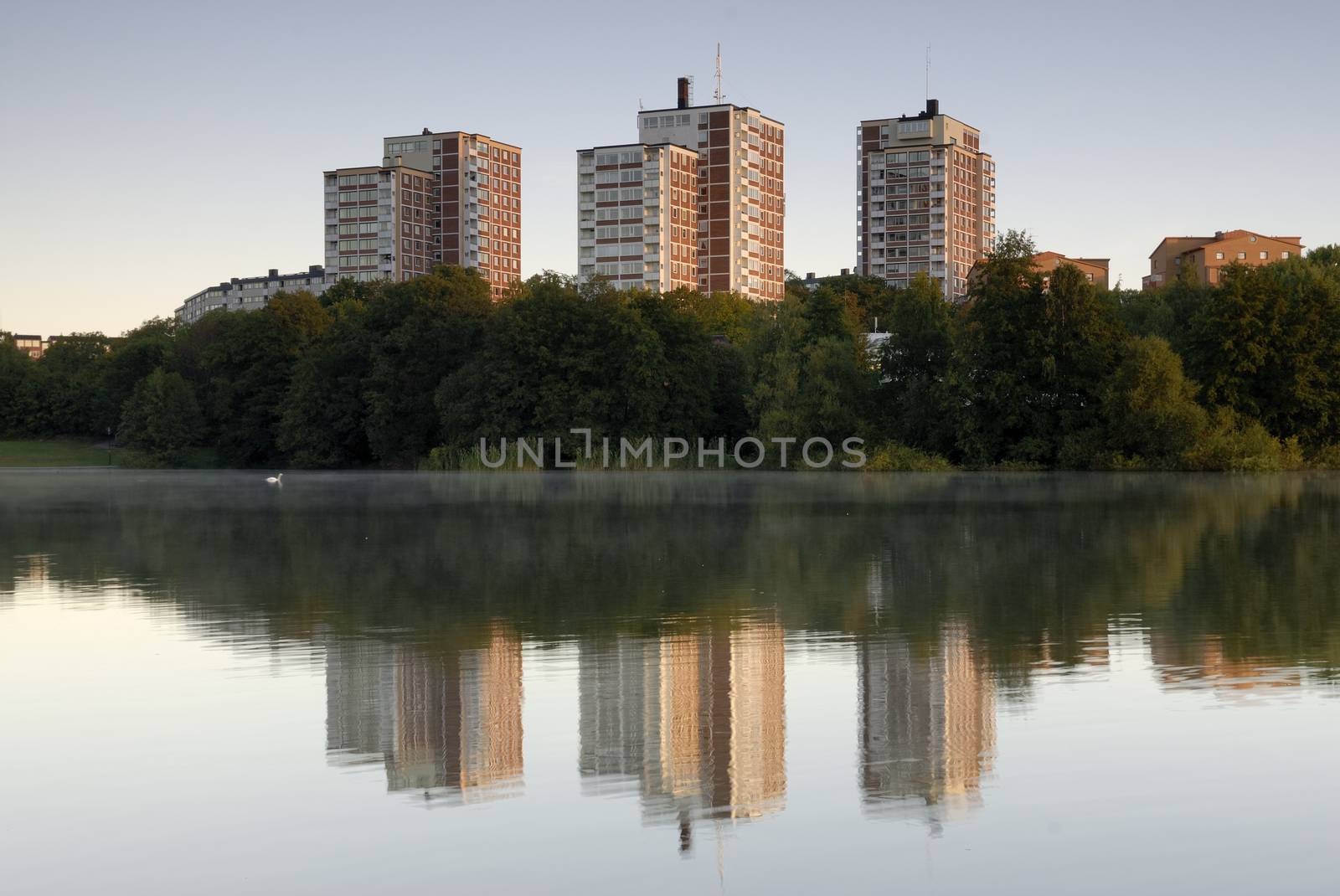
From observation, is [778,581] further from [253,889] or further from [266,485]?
[266,485]

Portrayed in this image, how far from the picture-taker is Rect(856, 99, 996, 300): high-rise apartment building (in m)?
187

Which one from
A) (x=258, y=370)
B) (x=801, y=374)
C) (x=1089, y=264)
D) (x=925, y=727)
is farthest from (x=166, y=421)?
(x=1089, y=264)

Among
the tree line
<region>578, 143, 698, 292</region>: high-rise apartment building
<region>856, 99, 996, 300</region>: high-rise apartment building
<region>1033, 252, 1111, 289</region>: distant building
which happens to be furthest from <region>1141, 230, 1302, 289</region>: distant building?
<region>578, 143, 698, 292</region>: high-rise apartment building

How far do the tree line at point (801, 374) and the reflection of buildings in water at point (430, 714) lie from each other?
60.2 meters

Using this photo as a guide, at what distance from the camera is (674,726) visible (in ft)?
28.1

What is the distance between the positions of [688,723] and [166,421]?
318ft

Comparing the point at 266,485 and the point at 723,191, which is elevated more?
the point at 723,191

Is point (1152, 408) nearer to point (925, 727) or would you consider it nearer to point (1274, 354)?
point (1274, 354)

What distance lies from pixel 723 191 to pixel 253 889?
181 metres

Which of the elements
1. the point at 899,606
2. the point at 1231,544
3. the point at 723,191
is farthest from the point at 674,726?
the point at 723,191

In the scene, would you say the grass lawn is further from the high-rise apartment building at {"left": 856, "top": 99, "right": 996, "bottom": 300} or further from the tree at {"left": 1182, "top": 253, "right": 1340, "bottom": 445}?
the high-rise apartment building at {"left": 856, "top": 99, "right": 996, "bottom": 300}

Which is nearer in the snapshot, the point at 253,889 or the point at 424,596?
the point at 253,889

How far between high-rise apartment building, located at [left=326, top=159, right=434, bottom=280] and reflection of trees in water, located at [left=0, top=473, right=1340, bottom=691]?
157131 millimetres

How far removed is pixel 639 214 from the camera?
177750mm
